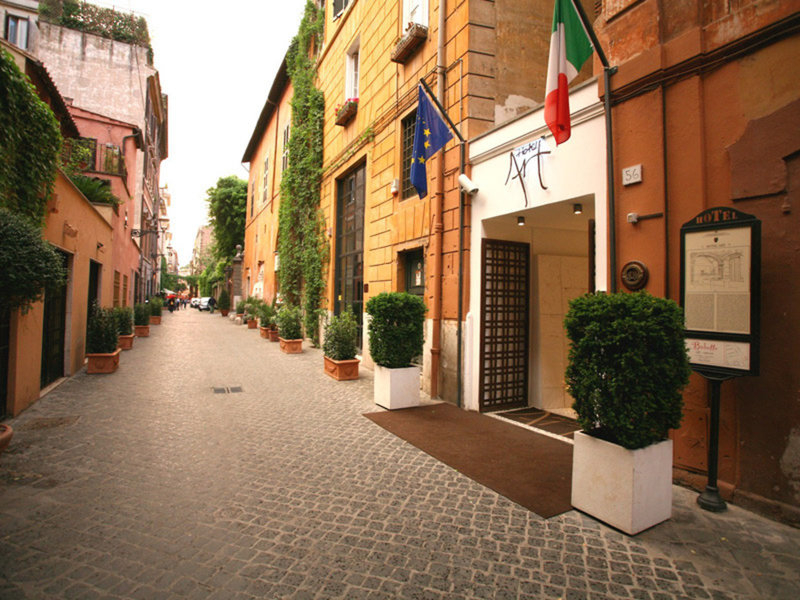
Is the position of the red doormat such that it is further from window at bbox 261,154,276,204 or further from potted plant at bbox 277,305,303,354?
window at bbox 261,154,276,204

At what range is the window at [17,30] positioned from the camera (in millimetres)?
18125

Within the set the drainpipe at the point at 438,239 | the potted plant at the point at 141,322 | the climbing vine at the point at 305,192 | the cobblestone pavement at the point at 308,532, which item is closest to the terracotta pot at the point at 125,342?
the potted plant at the point at 141,322

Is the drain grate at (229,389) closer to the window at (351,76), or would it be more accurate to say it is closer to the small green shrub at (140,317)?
the window at (351,76)

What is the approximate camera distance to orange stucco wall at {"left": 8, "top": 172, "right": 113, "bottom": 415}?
18.0 feet

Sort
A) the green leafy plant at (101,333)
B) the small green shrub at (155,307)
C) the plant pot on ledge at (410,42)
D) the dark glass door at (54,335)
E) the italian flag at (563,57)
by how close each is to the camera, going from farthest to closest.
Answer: the small green shrub at (155,307)
the green leafy plant at (101,333)
the plant pot on ledge at (410,42)
the dark glass door at (54,335)
the italian flag at (563,57)

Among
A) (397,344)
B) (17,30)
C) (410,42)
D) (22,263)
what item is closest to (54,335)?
(22,263)

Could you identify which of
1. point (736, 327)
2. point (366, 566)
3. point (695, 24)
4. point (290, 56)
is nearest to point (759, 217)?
point (736, 327)

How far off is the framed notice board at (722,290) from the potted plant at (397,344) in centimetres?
393

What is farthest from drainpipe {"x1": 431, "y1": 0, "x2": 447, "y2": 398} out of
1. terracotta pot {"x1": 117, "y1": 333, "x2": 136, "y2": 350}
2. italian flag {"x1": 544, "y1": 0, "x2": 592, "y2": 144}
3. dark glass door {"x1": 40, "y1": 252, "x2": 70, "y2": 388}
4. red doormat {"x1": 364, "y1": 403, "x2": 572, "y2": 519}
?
terracotta pot {"x1": 117, "y1": 333, "x2": 136, "y2": 350}

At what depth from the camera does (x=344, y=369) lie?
28.9 ft

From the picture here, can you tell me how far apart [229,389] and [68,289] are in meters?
3.79

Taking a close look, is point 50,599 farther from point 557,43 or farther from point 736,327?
point 557,43

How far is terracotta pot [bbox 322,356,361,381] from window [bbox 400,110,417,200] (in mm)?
3814

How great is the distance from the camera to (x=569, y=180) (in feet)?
16.5
